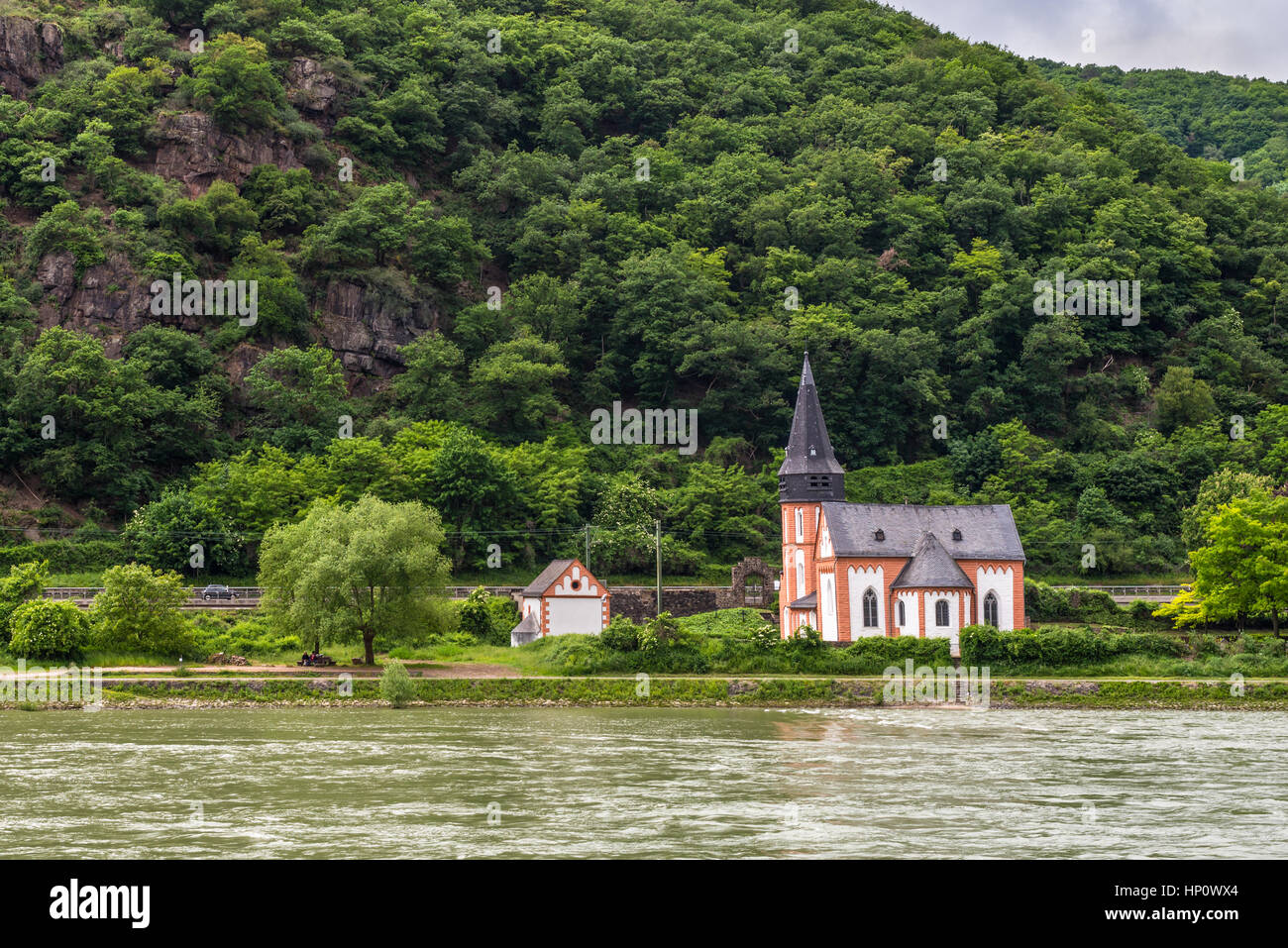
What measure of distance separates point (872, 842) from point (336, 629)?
108ft

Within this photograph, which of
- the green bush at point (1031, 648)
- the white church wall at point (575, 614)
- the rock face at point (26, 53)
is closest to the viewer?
the green bush at point (1031, 648)

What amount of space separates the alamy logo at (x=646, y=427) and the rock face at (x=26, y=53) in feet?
177

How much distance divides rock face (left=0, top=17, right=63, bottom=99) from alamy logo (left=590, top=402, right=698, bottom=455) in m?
53.9

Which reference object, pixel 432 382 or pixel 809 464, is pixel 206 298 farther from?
pixel 809 464

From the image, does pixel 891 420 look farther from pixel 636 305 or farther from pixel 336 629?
pixel 336 629

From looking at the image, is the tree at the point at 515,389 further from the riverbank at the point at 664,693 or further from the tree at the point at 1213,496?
the tree at the point at 1213,496

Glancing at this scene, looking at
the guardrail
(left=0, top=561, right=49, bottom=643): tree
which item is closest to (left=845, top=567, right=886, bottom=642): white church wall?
the guardrail

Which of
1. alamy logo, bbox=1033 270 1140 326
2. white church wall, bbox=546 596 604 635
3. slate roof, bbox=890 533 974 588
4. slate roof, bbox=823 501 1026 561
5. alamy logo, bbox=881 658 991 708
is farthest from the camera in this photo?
alamy logo, bbox=1033 270 1140 326

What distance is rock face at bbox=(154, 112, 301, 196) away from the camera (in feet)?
343

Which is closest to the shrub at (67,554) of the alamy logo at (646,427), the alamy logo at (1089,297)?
the alamy logo at (646,427)

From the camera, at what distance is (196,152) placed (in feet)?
344

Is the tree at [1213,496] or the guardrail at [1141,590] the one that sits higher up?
the tree at [1213,496]

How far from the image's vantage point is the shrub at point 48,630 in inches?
2114

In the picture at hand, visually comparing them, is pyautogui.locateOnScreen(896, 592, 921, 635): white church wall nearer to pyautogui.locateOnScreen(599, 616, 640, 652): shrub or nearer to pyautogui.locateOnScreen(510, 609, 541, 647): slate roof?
pyautogui.locateOnScreen(599, 616, 640, 652): shrub
